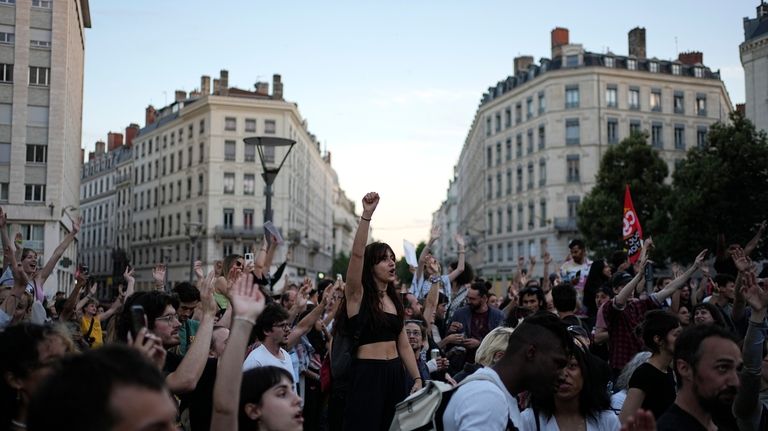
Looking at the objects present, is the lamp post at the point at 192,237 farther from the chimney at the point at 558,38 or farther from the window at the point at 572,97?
the chimney at the point at 558,38

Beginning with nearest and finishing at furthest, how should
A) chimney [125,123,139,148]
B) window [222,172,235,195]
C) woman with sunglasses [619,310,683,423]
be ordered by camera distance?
woman with sunglasses [619,310,683,423] → window [222,172,235,195] → chimney [125,123,139,148]

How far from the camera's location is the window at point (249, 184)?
2793 inches

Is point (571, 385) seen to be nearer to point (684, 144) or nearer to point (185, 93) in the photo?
point (684, 144)

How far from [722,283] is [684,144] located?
5551 cm

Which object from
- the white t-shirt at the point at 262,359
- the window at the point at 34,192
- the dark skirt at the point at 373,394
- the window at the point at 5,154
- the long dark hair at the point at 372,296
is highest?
the window at the point at 5,154

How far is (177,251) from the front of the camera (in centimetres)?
7375

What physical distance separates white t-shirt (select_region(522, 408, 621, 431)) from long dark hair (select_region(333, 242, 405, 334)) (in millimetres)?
1990

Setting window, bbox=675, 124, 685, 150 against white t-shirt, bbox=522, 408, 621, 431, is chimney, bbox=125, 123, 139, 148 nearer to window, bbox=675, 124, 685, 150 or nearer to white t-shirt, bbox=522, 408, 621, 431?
window, bbox=675, 124, 685, 150

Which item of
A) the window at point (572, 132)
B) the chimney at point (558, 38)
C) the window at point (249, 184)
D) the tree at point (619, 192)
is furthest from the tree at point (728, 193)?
the window at point (249, 184)

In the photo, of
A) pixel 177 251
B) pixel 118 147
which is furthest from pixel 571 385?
pixel 118 147

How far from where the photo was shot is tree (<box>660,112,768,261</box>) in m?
34.9

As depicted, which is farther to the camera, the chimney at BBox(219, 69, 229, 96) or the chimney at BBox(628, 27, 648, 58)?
the chimney at BBox(219, 69, 229, 96)

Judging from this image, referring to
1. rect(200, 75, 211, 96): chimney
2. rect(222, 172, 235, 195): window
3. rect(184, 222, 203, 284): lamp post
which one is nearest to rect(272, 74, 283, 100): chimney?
rect(200, 75, 211, 96): chimney

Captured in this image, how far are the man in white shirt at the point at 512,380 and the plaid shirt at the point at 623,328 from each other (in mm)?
4345
